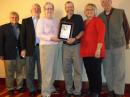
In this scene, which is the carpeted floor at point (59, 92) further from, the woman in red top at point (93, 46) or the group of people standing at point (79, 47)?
the woman in red top at point (93, 46)

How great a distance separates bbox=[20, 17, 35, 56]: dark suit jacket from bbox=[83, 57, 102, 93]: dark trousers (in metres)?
0.90

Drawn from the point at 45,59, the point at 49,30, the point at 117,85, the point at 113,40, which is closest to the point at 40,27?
the point at 49,30

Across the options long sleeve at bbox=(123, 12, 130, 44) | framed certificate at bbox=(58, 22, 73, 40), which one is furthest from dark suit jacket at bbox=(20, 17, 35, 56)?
long sleeve at bbox=(123, 12, 130, 44)

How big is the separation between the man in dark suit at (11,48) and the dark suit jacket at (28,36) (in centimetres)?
19

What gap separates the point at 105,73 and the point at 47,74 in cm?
95

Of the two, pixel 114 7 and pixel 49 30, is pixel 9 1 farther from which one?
pixel 114 7

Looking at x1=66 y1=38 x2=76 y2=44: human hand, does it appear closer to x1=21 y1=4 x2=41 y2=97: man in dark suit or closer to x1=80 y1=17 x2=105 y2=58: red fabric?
x1=80 y1=17 x2=105 y2=58: red fabric

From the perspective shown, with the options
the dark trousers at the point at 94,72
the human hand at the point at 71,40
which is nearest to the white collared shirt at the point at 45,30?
the human hand at the point at 71,40

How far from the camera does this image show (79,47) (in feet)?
13.4

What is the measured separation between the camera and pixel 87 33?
155 inches

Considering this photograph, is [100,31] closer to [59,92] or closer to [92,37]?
[92,37]

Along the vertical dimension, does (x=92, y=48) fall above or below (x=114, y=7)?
below

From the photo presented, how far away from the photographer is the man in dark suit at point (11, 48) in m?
4.45

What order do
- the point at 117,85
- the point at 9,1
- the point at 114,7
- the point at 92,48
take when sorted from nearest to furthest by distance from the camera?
1. the point at 92,48
2. the point at 117,85
3. the point at 114,7
4. the point at 9,1
